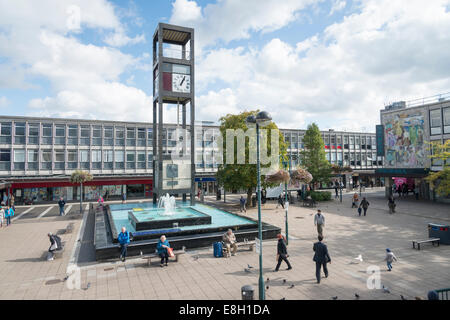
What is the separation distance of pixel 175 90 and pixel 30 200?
1047 inches

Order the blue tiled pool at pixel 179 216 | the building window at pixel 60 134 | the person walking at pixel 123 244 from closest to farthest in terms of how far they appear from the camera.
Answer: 1. the person walking at pixel 123 244
2. the blue tiled pool at pixel 179 216
3. the building window at pixel 60 134

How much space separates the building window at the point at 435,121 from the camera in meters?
33.7

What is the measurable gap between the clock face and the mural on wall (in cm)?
2894

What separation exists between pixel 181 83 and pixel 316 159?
2449cm

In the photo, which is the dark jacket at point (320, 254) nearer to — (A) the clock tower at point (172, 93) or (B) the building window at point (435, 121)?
(A) the clock tower at point (172, 93)

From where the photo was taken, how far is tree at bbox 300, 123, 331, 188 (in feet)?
139

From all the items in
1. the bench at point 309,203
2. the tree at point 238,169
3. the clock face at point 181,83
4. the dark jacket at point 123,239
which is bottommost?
the bench at point 309,203

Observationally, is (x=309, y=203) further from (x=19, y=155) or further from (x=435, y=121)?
(x=19, y=155)

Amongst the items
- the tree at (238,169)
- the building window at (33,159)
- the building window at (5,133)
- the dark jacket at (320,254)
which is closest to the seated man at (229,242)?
the dark jacket at (320,254)

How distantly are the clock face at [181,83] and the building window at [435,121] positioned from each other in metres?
29.6

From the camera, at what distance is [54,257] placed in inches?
547

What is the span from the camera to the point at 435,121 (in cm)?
3412
